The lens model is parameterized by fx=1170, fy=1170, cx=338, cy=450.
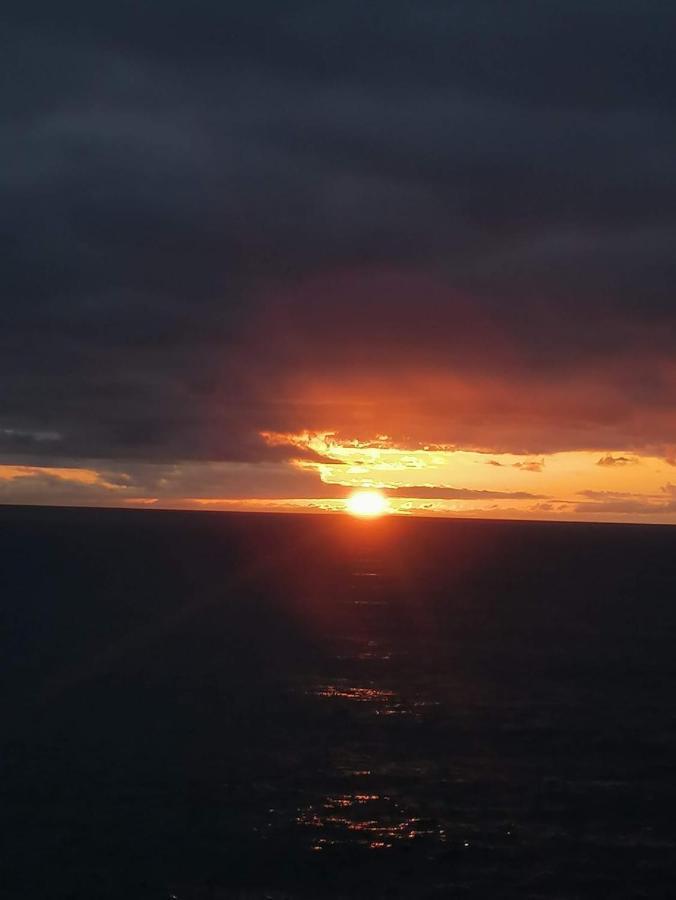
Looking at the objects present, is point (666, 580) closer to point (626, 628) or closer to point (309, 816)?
point (626, 628)

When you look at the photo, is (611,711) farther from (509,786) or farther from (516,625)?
(516,625)

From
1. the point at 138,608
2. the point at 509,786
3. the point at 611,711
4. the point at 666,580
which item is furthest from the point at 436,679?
the point at 666,580

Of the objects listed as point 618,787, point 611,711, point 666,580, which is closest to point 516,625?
point 611,711

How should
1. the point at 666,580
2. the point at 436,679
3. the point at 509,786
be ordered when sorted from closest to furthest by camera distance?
the point at 509,786
the point at 436,679
the point at 666,580

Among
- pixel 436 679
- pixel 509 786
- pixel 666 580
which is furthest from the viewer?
pixel 666 580

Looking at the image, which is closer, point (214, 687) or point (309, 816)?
point (309, 816)

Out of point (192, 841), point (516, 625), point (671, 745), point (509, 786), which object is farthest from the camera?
point (516, 625)
